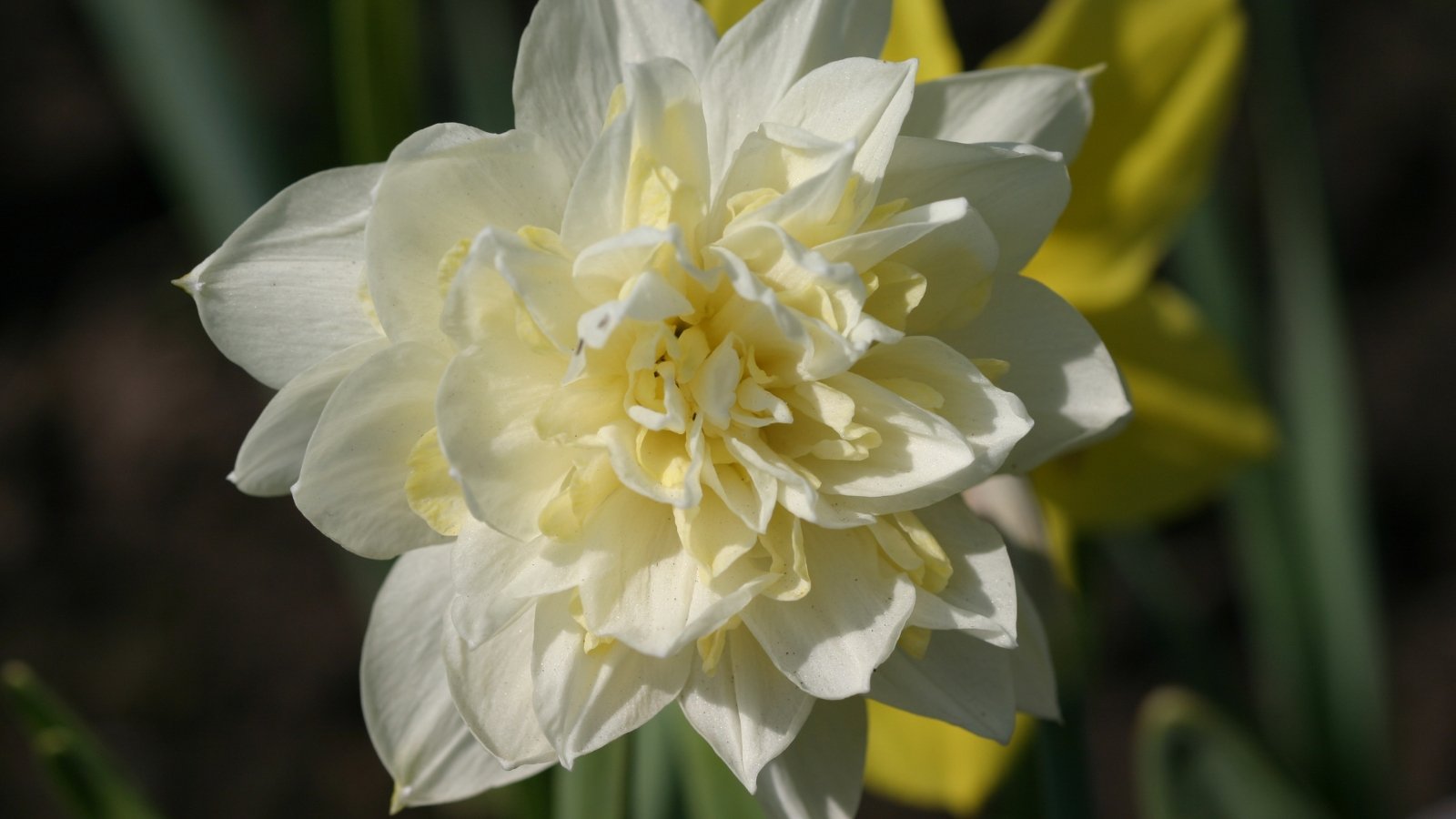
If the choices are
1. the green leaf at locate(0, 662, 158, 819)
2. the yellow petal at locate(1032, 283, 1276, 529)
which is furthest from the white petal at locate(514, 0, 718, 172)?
the yellow petal at locate(1032, 283, 1276, 529)

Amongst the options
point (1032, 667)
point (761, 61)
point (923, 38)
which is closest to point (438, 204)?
point (761, 61)

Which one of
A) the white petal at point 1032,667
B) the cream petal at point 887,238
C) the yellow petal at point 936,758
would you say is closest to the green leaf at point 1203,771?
the yellow petal at point 936,758

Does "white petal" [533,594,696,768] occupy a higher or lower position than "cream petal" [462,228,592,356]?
lower

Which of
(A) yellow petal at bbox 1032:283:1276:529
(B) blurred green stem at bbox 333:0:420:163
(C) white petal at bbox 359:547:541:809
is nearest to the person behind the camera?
(C) white petal at bbox 359:547:541:809

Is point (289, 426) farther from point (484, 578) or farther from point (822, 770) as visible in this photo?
point (822, 770)

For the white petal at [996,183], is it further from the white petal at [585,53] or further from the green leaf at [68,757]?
the green leaf at [68,757]

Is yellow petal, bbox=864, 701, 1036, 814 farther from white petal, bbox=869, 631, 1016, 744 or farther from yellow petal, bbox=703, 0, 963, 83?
yellow petal, bbox=703, 0, 963, 83
